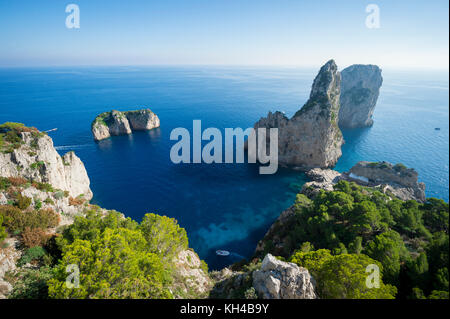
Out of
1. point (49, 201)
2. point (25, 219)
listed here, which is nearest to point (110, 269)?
point (25, 219)

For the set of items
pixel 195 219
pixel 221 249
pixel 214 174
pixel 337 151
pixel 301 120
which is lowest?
pixel 221 249

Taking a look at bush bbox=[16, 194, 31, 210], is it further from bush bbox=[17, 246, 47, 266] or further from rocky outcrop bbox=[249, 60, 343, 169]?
rocky outcrop bbox=[249, 60, 343, 169]

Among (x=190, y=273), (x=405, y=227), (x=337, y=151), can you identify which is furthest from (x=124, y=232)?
(x=337, y=151)

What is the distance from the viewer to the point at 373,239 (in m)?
22.2

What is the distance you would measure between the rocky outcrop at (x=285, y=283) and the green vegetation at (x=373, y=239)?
163 cm

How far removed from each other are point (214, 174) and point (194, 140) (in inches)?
980

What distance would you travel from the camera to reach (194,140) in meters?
76.1

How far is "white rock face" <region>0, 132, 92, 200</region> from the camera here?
26750 mm

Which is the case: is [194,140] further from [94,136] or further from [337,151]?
[337,151]


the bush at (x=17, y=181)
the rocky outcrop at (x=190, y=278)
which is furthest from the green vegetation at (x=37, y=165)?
the rocky outcrop at (x=190, y=278)

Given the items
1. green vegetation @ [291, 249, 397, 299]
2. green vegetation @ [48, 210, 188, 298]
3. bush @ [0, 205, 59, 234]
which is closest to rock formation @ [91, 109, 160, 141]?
bush @ [0, 205, 59, 234]

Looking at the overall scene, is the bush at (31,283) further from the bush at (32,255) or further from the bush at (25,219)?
the bush at (25,219)

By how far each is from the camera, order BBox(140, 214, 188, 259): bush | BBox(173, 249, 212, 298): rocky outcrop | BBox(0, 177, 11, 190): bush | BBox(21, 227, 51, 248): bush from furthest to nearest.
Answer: BBox(0, 177, 11, 190): bush < BBox(140, 214, 188, 259): bush < BBox(173, 249, 212, 298): rocky outcrop < BBox(21, 227, 51, 248): bush

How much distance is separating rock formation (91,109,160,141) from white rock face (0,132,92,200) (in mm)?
42118
